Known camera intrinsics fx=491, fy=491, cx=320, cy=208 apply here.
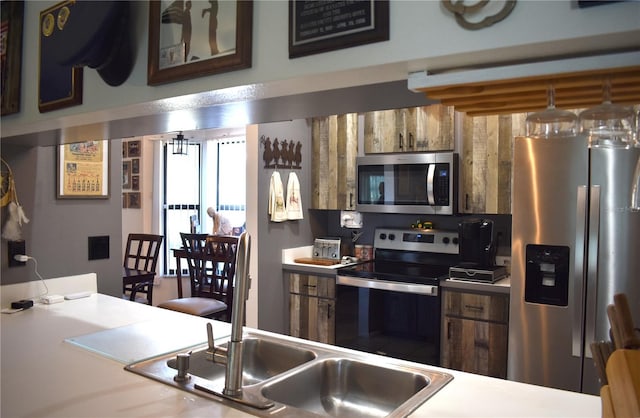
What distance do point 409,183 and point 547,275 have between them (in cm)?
132

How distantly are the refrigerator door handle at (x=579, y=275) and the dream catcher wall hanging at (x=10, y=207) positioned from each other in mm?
2716

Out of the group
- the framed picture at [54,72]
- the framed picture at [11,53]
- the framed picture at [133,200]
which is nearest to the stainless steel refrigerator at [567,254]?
the framed picture at [54,72]

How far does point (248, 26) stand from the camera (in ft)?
3.62

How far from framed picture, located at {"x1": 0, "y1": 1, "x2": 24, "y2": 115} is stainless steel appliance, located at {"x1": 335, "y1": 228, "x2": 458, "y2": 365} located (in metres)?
2.50

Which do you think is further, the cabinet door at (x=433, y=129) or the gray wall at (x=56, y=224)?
the cabinet door at (x=433, y=129)

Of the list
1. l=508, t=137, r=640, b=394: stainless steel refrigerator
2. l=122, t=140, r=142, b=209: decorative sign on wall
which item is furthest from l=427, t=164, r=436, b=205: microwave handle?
l=122, t=140, r=142, b=209: decorative sign on wall

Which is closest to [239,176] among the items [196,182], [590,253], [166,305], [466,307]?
[196,182]

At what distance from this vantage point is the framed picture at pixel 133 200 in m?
6.07

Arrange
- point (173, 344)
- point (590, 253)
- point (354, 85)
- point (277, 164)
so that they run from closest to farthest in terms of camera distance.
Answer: point (354, 85), point (173, 344), point (590, 253), point (277, 164)

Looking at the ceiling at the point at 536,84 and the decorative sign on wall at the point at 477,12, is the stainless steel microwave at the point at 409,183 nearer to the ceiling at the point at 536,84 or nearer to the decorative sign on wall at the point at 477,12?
the ceiling at the point at 536,84

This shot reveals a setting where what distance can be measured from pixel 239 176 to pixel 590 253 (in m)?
4.18

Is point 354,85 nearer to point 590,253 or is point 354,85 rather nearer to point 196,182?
point 590,253

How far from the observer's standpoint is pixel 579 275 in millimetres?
2525

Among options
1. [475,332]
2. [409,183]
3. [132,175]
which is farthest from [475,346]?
[132,175]
